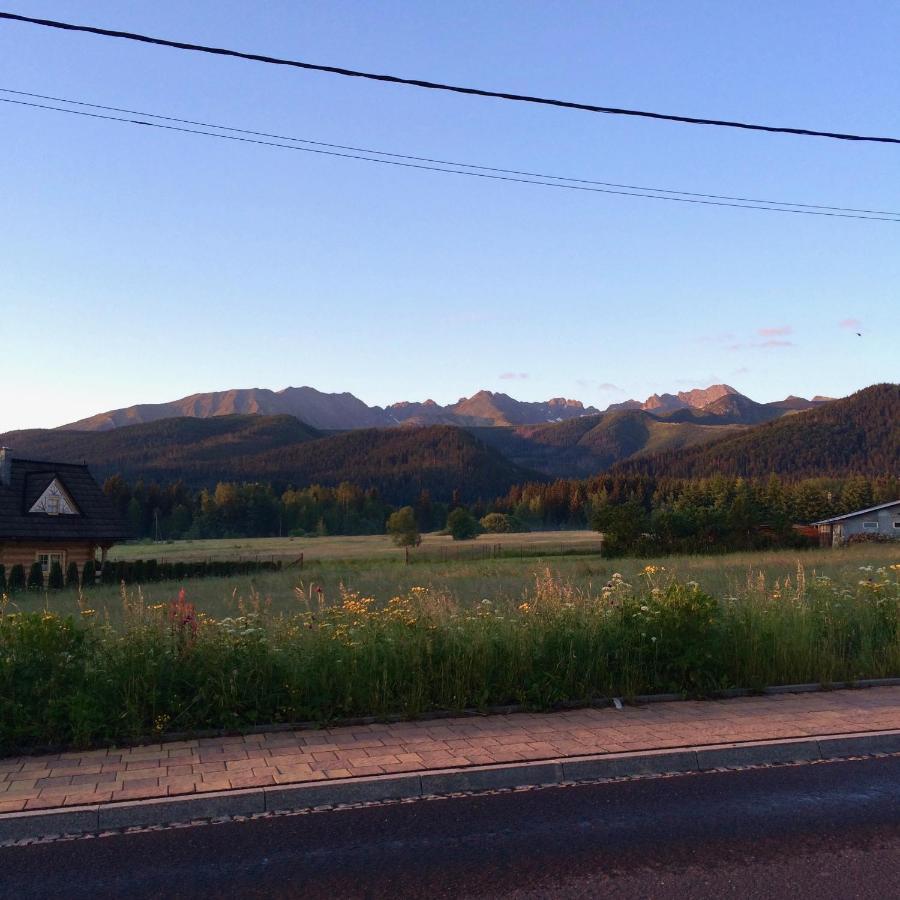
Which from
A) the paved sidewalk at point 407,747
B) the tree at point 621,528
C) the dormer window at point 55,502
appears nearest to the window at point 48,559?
the dormer window at point 55,502

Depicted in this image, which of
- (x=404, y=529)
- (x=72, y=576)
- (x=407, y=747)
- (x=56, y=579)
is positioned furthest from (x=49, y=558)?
(x=404, y=529)

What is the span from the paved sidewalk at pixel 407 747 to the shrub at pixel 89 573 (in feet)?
138

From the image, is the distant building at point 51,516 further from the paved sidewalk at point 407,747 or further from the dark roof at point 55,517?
the paved sidewalk at point 407,747

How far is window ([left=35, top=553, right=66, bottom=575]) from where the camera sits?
47812 mm

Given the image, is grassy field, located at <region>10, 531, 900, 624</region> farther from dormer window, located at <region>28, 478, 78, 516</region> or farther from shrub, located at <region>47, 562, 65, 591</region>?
dormer window, located at <region>28, 478, 78, 516</region>

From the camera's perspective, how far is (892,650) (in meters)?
10.7

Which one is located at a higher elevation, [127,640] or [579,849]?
[127,640]

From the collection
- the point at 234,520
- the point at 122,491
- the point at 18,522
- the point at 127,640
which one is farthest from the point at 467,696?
the point at 234,520

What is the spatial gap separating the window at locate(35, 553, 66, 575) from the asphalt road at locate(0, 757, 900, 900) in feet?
147

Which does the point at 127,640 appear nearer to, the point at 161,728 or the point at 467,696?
the point at 161,728

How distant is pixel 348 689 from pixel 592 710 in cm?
224

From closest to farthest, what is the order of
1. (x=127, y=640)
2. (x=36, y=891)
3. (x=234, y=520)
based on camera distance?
(x=36, y=891) < (x=127, y=640) < (x=234, y=520)

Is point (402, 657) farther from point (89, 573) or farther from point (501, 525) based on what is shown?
point (501, 525)

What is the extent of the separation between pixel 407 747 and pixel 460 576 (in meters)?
38.4
